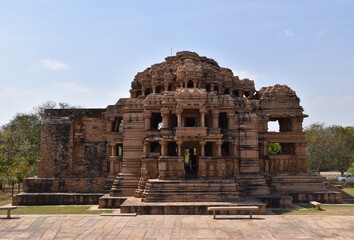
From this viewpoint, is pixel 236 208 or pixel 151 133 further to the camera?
pixel 151 133

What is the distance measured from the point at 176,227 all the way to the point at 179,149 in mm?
7454

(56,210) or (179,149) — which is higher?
(179,149)

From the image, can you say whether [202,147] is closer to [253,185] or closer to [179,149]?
[179,149]

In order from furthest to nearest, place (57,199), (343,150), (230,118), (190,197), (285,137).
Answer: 1. (343,150)
2. (285,137)
3. (57,199)
4. (230,118)
5. (190,197)

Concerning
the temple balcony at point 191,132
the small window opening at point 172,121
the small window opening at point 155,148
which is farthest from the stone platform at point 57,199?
the temple balcony at point 191,132

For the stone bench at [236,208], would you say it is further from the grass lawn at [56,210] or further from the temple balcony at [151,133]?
the temple balcony at [151,133]

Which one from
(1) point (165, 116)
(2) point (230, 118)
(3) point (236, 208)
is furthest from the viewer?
(2) point (230, 118)

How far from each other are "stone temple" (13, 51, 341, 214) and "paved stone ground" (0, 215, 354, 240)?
253cm

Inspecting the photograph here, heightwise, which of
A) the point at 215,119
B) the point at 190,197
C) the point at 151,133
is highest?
the point at 215,119

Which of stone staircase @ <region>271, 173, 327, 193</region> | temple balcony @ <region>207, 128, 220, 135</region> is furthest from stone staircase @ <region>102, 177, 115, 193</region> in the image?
stone staircase @ <region>271, 173, 327, 193</region>

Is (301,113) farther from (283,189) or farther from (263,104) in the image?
(283,189)

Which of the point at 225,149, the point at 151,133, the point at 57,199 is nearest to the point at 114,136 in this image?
the point at 151,133

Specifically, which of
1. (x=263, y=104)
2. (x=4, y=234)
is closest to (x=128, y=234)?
(x=4, y=234)

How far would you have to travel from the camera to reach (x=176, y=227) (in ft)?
48.3
